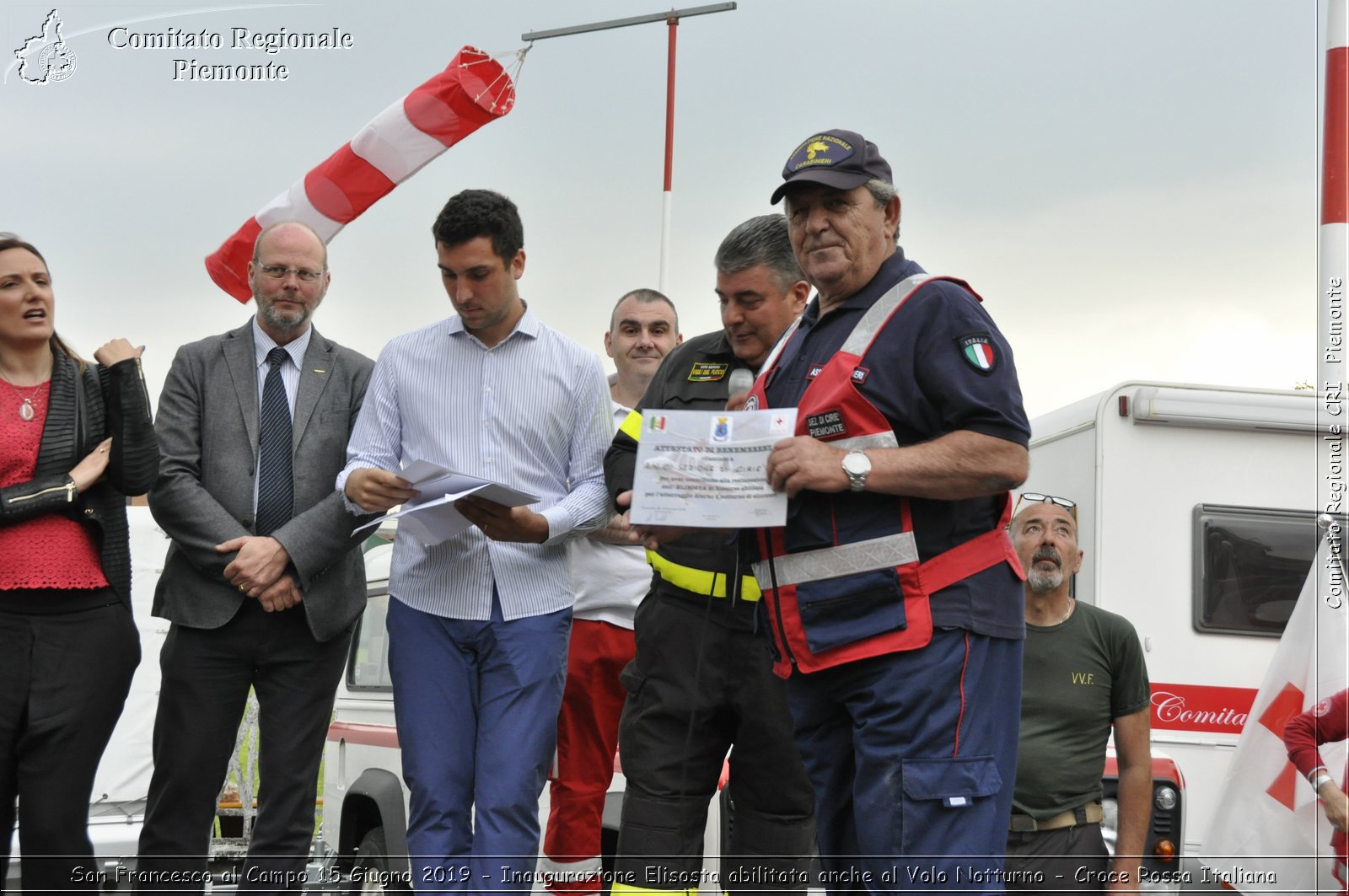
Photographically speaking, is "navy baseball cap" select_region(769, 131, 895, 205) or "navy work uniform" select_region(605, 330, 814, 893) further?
"navy work uniform" select_region(605, 330, 814, 893)

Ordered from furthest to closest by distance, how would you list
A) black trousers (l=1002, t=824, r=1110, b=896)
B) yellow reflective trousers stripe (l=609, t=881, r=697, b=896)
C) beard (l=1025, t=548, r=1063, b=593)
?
beard (l=1025, t=548, r=1063, b=593), black trousers (l=1002, t=824, r=1110, b=896), yellow reflective trousers stripe (l=609, t=881, r=697, b=896)

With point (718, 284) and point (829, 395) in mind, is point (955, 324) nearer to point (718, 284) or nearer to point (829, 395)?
point (829, 395)

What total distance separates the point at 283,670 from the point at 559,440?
122 cm

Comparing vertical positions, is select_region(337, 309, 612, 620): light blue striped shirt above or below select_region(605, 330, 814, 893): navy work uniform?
above

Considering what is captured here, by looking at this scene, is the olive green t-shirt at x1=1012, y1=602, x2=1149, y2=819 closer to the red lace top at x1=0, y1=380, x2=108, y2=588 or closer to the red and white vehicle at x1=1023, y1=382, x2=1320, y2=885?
the red and white vehicle at x1=1023, y1=382, x2=1320, y2=885

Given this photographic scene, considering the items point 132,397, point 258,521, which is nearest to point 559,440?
point 258,521

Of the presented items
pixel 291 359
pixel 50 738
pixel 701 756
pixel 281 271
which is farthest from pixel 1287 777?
pixel 50 738

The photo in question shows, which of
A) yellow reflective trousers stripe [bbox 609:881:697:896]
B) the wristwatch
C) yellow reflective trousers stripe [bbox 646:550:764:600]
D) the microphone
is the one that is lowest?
yellow reflective trousers stripe [bbox 609:881:697:896]

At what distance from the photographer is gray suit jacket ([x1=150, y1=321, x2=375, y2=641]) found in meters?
4.67

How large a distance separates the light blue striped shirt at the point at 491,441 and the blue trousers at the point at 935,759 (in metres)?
1.41

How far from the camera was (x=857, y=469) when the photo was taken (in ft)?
10.9

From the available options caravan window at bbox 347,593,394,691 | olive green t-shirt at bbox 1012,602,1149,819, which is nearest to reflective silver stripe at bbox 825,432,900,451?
olive green t-shirt at bbox 1012,602,1149,819

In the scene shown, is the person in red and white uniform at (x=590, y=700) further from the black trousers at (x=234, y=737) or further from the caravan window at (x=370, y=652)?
the caravan window at (x=370, y=652)

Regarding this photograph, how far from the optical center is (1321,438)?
815 cm
